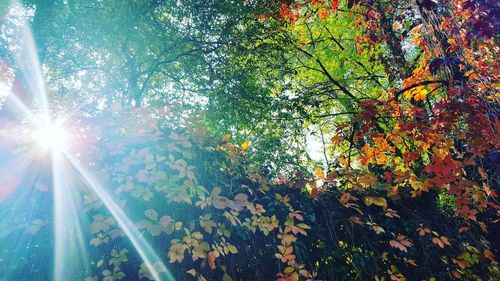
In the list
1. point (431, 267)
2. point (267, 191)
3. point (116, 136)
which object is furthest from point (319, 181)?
point (116, 136)

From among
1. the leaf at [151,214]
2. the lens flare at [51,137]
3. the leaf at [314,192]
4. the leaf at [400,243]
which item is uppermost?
the lens flare at [51,137]

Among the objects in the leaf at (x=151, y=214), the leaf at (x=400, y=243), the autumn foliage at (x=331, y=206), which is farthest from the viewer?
the leaf at (x=400, y=243)

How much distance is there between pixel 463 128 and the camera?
3.82 metres

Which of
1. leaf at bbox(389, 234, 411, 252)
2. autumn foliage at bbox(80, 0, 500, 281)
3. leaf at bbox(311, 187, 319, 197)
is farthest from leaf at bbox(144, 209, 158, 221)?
leaf at bbox(389, 234, 411, 252)

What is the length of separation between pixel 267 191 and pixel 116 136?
A: 57.3 inches

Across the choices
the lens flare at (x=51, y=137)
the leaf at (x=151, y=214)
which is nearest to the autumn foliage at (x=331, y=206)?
the leaf at (x=151, y=214)

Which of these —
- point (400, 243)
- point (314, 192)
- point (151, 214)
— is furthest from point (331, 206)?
point (151, 214)

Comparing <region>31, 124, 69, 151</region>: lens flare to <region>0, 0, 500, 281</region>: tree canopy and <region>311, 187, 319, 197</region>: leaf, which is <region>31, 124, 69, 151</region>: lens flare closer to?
<region>0, 0, 500, 281</region>: tree canopy

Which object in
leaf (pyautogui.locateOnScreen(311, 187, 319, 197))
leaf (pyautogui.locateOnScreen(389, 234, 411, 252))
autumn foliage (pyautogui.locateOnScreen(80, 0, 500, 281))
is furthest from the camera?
leaf (pyautogui.locateOnScreen(311, 187, 319, 197))

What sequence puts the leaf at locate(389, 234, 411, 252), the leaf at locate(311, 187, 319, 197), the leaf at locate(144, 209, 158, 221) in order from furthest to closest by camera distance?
1. the leaf at locate(311, 187, 319, 197)
2. the leaf at locate(389, 234, 411, 252)
3. the leaf at locate(144, 209, 158, 221)

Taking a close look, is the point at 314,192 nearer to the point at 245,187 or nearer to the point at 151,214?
the point at 245,187

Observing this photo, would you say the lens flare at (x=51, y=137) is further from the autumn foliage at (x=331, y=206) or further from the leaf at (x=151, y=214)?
the leaf at (x=151, y=214)

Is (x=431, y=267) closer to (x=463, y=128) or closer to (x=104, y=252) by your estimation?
(x=463, y=128)

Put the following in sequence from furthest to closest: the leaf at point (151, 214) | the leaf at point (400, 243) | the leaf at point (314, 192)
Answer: the leaf at point (314, 192) < the leaf at point (400, 243) < the leaf at point (151, 214)
